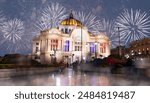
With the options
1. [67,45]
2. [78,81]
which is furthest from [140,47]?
[78,81]

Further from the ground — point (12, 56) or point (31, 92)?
point (12, 56)

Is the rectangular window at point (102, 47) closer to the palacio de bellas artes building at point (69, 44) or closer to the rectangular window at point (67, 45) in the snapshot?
the palacio de bellas artes building at point (69, 44)

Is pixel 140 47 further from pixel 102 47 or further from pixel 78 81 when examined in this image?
pixel 78 81

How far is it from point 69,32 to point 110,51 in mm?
15826

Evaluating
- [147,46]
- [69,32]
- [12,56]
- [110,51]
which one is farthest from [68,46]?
[12,56]

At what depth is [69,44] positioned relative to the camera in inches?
3632

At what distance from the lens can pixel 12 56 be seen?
35375mm

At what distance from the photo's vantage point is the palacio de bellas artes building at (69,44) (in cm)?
8462

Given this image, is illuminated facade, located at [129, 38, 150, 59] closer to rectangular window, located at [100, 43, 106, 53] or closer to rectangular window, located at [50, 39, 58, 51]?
rectangular window, located at [100, 43, 106, 53]

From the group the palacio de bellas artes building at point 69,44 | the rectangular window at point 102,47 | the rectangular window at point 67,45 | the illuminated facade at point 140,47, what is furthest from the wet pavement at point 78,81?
the rectangular window at point 102,47

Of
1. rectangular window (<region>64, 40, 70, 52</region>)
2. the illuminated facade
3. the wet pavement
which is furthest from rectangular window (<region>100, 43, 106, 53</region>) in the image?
the wet pavement

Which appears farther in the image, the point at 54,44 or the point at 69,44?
the point at 69,44

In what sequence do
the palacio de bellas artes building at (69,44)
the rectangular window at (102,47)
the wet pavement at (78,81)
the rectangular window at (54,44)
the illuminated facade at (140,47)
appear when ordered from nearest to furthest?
1. the wet pavement at (78,81)
2. the illuminated facade at (140,47)
3. the palacio de bellas artes building at (69,44)
4. the rectangular window at (54,44)
5. the rectangular window at (102,47)

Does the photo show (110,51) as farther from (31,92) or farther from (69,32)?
(31,92)
